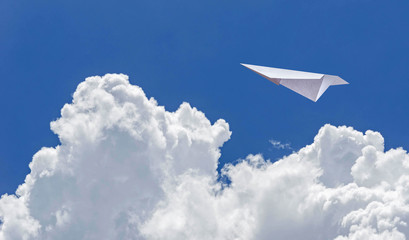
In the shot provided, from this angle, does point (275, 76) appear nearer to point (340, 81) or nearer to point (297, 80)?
point (297, 80)

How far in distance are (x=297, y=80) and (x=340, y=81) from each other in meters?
14.0

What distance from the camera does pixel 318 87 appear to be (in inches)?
5027

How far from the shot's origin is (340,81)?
13112 cm

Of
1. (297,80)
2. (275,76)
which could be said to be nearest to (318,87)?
(297,80)

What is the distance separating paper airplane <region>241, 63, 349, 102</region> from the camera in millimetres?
123688

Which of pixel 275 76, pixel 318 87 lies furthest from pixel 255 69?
pixel 318 87

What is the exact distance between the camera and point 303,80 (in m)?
127

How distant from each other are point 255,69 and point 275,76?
5735mm

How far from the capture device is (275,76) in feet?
397

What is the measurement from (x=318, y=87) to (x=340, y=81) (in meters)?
8.07

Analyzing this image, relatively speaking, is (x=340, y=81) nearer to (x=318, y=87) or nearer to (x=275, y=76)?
(x=318, y=87)

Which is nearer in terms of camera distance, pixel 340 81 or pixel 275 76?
pixel 275 76

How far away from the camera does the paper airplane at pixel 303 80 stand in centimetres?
12369

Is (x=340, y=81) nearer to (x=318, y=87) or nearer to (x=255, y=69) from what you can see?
(x=318, y=87)
